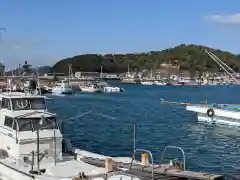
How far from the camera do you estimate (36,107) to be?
25.3 meters

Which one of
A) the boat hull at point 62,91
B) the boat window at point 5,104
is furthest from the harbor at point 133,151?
the boat hull at point 62,91

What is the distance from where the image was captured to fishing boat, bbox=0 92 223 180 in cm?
2070

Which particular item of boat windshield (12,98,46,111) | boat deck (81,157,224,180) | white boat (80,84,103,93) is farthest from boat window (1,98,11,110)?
white boat (80,84,103,93)

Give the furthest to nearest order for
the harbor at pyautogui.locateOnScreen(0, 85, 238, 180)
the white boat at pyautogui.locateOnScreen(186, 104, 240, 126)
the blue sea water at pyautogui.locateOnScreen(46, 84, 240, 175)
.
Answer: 1. the white boat at pyautogui.locateOnScreen(186, 104, 240, 126)
2. the blue sea water at pyautogui.locateOnScreen(46, 84, 240, 175)
3. the harbor at pyautogui.locateOnScreen(0, 85, 238, 180)

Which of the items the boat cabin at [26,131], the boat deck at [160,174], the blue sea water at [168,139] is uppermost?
the boat cabin at [26,131]

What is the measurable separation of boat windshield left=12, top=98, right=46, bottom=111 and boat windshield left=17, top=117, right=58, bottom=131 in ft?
5.11

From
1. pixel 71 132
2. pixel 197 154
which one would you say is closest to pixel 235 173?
pixel 197 154

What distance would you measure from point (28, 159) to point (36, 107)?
3.36 meters

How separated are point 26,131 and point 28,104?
7.94 ft

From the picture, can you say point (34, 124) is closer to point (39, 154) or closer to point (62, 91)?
point (39, 154)

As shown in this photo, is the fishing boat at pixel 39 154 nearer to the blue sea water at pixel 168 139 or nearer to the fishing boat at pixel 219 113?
the blue sea water at pixel 168 139

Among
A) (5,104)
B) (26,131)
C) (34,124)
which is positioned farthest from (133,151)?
(26,131)

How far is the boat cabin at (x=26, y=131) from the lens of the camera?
75.7ft

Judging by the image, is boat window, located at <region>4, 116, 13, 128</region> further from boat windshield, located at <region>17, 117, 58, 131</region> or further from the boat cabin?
boat windshield, located at <region>17, 117, 58, 131</region>
